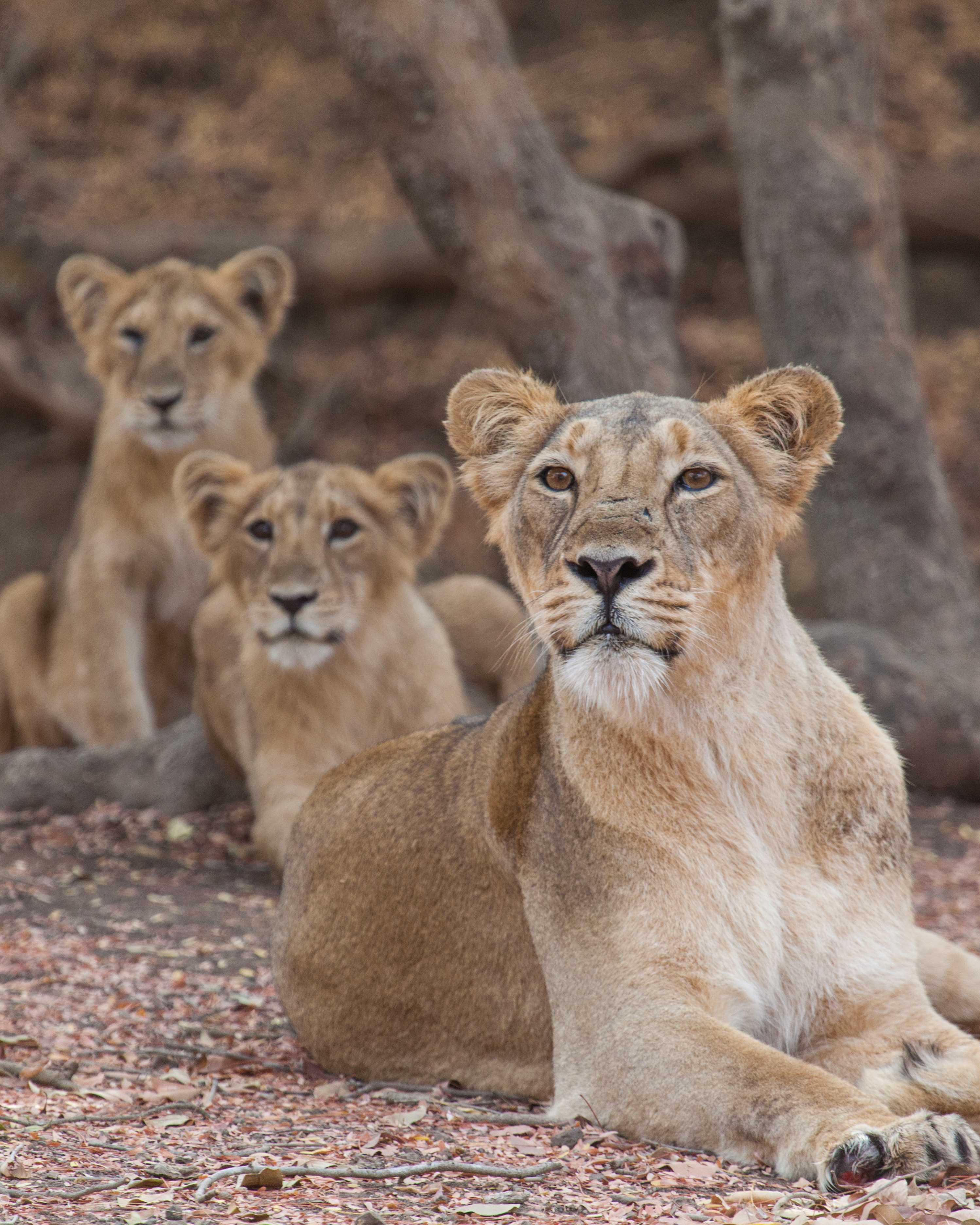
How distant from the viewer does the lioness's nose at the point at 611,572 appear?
331cm

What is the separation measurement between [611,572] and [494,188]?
4681 millimetres

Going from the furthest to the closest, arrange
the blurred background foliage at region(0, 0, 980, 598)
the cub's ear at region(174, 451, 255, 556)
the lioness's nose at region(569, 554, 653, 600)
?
the blurred background foliage at region(0, 0, 980, 598) < the cub's ear at region(174, 451, 255, 556) < the lioness's nose at region(569, 554, 653, 600)

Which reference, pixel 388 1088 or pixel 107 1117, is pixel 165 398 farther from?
pixel 107 1117

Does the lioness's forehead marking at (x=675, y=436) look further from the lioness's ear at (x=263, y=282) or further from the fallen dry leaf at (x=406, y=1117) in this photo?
the lioness's ear at (x=263, y=282)

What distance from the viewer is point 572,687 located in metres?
3.61

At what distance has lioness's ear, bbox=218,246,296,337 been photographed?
339 inches

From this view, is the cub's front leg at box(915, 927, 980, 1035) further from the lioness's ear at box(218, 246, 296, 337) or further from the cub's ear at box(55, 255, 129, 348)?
the cub's ear at box(55, 255, 129, 348)

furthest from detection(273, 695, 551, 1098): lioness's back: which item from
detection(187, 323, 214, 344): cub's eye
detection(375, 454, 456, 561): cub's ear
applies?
detection(187, 323, 214, 344): cub's eye

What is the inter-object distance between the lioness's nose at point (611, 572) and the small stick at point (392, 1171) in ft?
3.81

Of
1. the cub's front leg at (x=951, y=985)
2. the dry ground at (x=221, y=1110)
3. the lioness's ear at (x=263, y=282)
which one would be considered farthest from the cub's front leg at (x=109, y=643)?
the cub's front leg at (x=951, y=985)

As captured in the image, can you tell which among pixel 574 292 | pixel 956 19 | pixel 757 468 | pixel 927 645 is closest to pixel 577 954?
pixel 757 468

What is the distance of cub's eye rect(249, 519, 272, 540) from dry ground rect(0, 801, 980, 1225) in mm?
1454

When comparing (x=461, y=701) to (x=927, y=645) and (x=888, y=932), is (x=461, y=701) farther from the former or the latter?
(x=888, y=932)

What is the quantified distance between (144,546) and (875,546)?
153 inches
